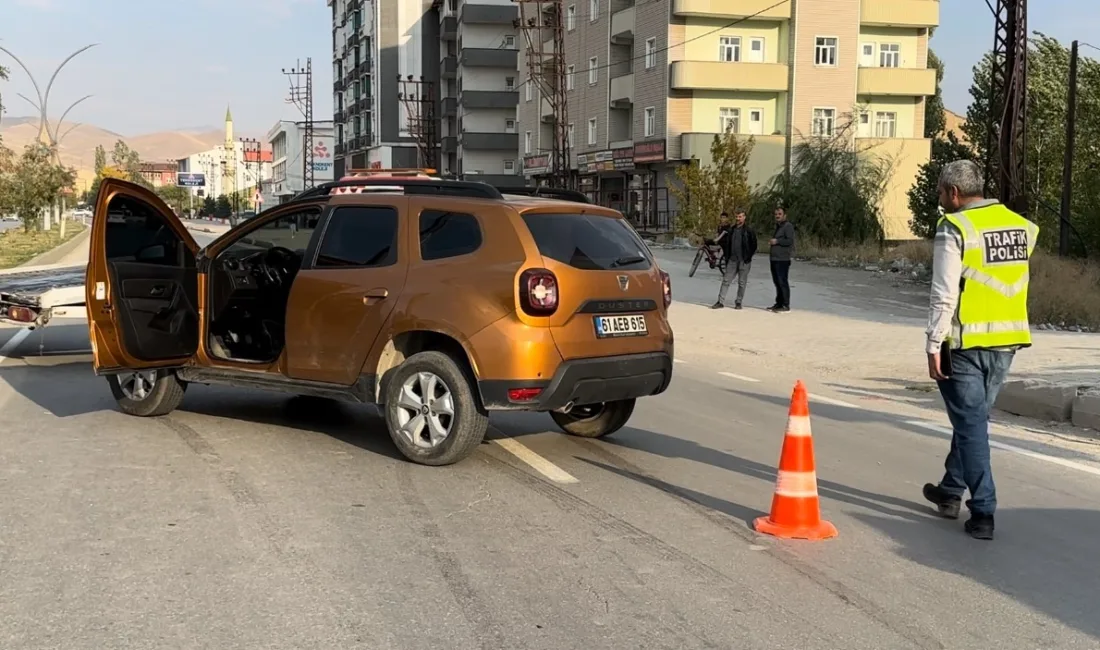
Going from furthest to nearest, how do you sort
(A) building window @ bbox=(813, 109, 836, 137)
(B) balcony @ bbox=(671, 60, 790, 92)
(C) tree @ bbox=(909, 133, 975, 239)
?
(A) building window @ bbox=(813, 109, 836, 137)
(B) balcony @ bbox=(671, 60, 790, 92)
(C) tree @ bbox=(909, 133, 975, 239)

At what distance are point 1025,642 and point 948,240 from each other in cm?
213

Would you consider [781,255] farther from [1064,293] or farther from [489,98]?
[489,98]

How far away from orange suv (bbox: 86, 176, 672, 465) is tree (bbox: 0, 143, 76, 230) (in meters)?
35.2

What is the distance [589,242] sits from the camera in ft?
22.7

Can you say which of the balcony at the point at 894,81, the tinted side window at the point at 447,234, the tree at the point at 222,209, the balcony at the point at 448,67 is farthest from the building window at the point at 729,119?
the tree at the point at 222,209

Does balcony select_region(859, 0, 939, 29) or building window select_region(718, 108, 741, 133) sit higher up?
balcony select_region(859, 0, 939, 29)

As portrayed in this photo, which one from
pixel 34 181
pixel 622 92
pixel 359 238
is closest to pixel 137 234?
pixel 359 238

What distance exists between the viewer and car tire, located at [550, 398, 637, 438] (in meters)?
7.77

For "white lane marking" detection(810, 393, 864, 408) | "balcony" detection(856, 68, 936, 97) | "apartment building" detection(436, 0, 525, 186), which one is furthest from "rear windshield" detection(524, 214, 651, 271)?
"apartment building" detection(436, 0, 525, 186)

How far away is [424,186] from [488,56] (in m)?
70.8

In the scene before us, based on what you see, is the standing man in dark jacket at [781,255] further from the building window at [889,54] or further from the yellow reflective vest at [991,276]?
the building window at [889,54]

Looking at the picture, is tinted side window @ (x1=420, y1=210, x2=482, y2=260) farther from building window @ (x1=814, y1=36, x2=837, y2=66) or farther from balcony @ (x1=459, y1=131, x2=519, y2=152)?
balcony @ (x1=459, y1=131, x2=519, y2=152)

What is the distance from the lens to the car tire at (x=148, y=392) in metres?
8.24

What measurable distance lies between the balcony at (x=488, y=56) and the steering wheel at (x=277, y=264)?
69.4m
